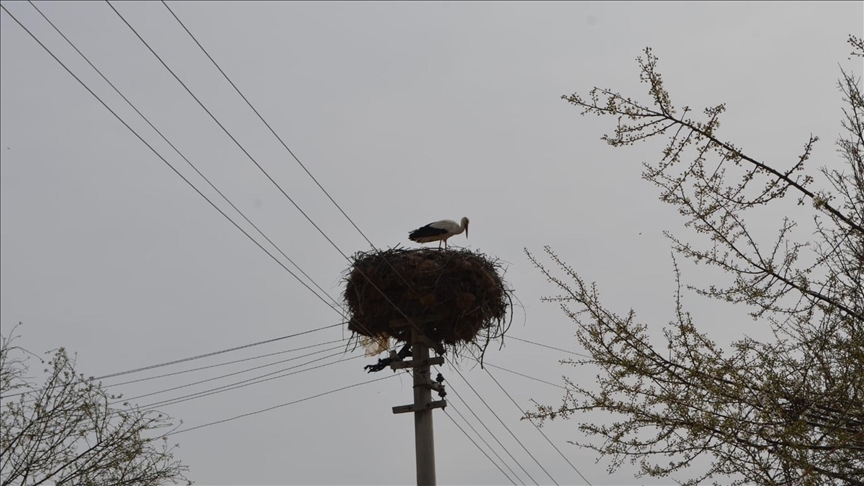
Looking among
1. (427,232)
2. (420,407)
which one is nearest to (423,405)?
(420,407)

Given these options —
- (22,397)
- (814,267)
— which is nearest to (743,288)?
(814,267)

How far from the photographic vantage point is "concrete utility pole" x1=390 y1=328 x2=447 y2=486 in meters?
10.2

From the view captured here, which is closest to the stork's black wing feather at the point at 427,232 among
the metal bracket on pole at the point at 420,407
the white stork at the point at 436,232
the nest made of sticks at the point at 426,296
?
the white stork at the point at 436,232

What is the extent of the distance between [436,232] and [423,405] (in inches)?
118

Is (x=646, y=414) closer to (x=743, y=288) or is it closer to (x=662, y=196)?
(x=743, y=288)

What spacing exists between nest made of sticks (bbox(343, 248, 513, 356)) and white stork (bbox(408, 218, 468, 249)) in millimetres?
1551

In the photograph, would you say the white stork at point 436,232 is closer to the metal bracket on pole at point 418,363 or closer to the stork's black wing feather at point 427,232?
the stork's black wing feather at point 427,232

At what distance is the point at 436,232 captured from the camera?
1297 centimetres

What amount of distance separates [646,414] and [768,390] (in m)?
0.71

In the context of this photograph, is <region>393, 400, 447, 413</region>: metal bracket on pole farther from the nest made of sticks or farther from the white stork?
the white stork

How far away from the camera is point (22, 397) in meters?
8.77

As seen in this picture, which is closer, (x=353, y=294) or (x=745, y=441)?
(x=745, y=441)

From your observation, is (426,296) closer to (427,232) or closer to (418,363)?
(418,363)

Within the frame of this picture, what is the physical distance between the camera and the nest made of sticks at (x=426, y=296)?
11.0 m
